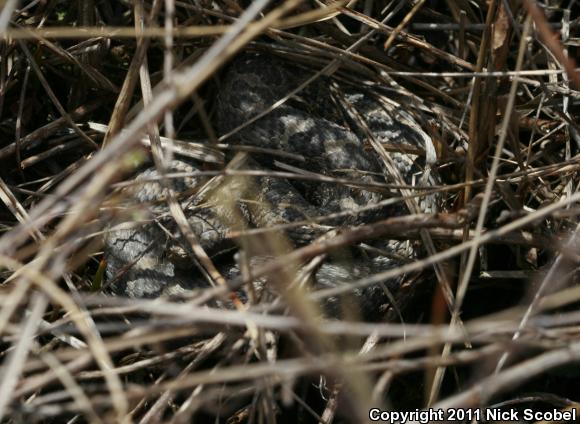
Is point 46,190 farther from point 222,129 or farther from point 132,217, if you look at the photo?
point 222,129

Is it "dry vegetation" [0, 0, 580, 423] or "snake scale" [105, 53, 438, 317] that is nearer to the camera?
"dry vegetation" [0, 0, 580, 423]

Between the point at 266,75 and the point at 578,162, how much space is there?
1.69 metres

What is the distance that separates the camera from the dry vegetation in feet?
7.78

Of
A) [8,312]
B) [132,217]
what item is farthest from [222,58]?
[132,217]

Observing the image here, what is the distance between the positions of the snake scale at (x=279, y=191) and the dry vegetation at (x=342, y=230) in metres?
0.13

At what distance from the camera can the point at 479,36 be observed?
3.86m

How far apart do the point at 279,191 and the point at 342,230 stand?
85 cm

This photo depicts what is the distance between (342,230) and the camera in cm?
308

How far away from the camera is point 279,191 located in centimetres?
387

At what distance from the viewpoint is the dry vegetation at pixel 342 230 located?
237 cm

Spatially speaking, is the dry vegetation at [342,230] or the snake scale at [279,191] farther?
the snake scale at [279,191]

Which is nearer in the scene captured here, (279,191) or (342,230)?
(342,230)

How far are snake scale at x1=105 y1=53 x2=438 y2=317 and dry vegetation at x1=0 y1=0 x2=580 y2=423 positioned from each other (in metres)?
0.13

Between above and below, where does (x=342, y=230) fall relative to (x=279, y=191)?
above
